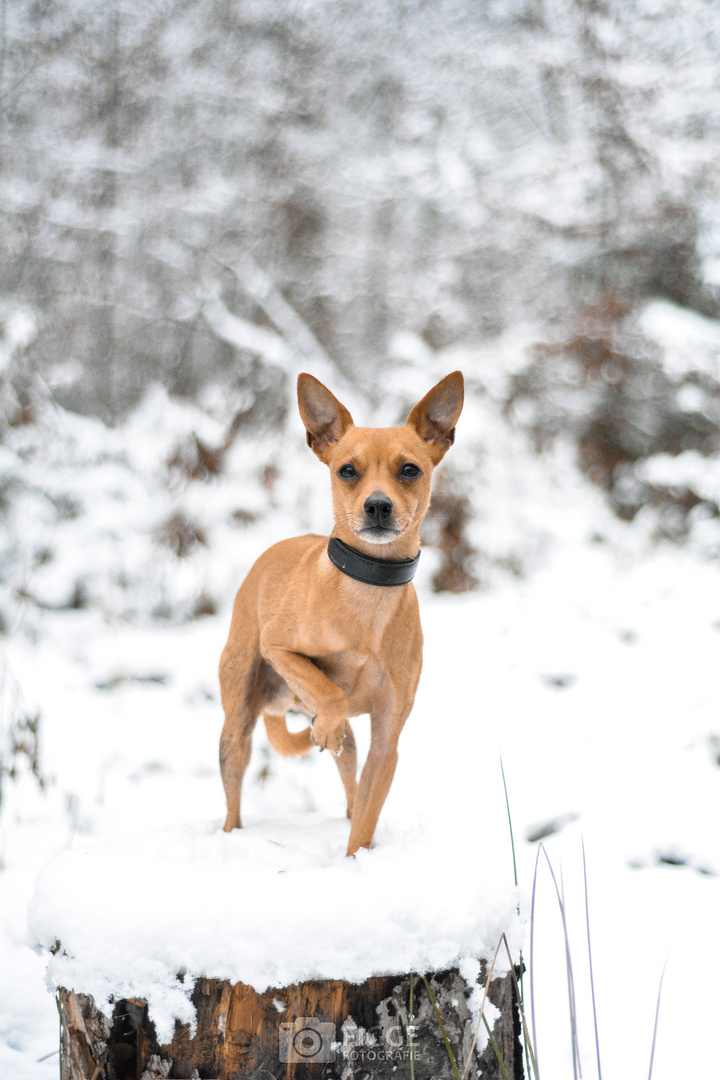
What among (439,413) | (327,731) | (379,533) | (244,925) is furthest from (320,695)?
(439,413)

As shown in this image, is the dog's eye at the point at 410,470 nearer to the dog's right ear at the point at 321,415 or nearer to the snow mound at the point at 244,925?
the dog's right ear at the point at 321,415

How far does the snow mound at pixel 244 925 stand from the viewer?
188cm

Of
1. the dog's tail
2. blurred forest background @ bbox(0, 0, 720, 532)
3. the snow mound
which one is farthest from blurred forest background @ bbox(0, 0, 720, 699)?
the snow mound

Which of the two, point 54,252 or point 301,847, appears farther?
point 54,252

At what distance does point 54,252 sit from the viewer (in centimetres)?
665

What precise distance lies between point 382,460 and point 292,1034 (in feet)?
4.82

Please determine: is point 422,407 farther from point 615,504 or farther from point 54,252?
point 54,252

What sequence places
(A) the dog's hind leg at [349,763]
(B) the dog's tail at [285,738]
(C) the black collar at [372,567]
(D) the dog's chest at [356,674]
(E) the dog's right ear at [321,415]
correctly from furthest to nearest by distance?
(B) the dog's tail at [285,738], (A) the dog's hind leg at [349,763], (E) the dog's right ear at [321,415], (D) the dog's chest at [356,674], (C) the black collar at [372,567]

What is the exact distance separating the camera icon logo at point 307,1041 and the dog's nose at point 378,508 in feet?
4.04

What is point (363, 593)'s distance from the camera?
2.29 meters

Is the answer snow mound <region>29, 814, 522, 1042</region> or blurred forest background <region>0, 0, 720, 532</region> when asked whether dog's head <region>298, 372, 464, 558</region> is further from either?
blurred forest background <region>0, 0, 720, 532</region>

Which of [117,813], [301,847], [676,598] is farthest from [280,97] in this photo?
[301,847]

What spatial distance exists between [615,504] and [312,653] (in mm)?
4649

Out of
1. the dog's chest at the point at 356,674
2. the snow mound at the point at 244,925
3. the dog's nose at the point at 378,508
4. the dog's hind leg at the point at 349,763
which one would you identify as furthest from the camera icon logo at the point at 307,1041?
the dog's nose at the point at 378,508
